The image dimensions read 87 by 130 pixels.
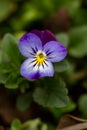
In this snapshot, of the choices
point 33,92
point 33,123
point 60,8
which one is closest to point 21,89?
point 33,92

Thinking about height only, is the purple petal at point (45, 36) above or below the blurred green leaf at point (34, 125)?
above

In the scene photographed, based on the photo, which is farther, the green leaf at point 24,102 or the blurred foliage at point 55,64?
the green leaf at point 24,102

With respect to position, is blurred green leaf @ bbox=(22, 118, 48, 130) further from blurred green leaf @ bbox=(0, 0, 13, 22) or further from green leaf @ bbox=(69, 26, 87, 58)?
blurred green leaf @ bbox=(0, 0, 13, 22)

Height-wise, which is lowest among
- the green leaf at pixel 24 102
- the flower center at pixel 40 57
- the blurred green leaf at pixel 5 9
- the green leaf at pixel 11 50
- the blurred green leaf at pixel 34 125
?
the blurred green leaf at pixel 34 125

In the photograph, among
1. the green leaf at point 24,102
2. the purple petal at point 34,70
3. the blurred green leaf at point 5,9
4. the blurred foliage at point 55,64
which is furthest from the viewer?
the blurred green leaf at point 5,9

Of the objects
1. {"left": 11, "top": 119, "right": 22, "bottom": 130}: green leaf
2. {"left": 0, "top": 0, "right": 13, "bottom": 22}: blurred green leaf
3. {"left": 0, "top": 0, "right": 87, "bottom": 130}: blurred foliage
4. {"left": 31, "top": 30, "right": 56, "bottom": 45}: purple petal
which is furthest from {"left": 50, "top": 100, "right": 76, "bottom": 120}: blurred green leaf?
{"left": 0, "top": 0, "right": 13, "bottom": 22}: blurred green leaf

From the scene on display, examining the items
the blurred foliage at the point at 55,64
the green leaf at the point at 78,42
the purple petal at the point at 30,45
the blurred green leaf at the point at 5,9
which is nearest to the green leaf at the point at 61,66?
the blurred foliage at the point at 55,64

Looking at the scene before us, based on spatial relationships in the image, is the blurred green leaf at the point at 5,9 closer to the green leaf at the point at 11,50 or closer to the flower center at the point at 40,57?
the green leaf at the point at 11,50
